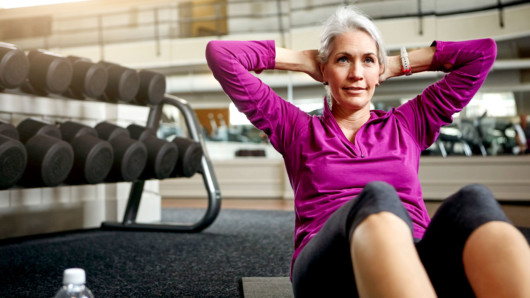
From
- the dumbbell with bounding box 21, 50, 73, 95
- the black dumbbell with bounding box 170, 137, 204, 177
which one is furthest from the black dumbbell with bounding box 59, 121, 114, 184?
the black dumbbell with bounding box 170, 137, 204, 177

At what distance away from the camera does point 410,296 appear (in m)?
0.81

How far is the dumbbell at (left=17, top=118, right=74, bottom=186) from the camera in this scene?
2.24 meters

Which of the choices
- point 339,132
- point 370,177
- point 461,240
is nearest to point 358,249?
point 461,240

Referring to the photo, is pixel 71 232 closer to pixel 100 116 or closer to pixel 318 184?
pixel 100 116

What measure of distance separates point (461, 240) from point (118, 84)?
2361 millimetres

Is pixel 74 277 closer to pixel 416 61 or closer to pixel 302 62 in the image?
pixel 302 62

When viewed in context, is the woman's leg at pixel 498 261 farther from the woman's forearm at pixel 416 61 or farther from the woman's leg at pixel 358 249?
the woman's forearm at pixel 416 61

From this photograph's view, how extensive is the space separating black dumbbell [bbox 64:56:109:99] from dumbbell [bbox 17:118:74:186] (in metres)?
0.39

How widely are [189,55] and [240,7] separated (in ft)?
2.91

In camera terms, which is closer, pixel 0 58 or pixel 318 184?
pixel 318 184

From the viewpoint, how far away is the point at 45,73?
254cm

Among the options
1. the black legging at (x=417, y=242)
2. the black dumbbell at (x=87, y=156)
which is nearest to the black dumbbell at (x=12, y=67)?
the black dumbbell at (x=87, y=156)

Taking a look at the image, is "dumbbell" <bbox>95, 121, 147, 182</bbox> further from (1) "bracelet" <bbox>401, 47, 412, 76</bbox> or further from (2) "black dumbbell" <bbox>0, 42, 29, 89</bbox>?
(1) "bracelet" <bbox>401, 47, 412, 76</bbox>

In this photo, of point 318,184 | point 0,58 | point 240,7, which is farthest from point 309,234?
point 240,7
